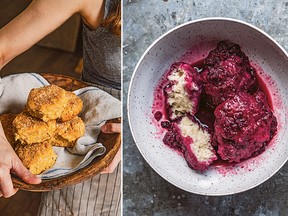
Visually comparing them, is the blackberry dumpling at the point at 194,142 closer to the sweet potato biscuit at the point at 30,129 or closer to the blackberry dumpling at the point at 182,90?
the blackberry dumpling at the point at 182,90

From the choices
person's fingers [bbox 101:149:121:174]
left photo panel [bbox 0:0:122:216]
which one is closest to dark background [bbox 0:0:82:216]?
left photo panel [bbox 0:0:122:216]

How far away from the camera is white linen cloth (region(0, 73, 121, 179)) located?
29.2 inches

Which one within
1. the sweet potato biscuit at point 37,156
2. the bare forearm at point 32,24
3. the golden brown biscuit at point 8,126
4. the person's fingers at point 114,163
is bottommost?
the person's fingers at point 114,163

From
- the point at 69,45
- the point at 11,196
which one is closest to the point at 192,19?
the point at 69,45

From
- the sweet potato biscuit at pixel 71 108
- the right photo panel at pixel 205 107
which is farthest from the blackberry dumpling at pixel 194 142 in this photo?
the sweet potato biscuit at pixel 71 108

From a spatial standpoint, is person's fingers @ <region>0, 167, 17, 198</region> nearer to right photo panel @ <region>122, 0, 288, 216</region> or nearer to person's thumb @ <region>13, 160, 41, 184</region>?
person's thumb @ <region>13, 160, 41, 184</region>

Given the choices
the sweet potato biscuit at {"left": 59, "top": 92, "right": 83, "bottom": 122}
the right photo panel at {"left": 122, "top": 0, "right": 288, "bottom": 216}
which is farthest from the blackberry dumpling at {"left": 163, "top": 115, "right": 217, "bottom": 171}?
the sweet potato biscuit at {"left": 59, "top": 92, "right": 83, "bottom": 122}

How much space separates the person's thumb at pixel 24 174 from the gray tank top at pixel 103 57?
0.40ft

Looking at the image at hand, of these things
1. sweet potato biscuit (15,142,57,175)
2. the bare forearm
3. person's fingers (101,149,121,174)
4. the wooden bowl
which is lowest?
person's fingers (101,149,121,174)

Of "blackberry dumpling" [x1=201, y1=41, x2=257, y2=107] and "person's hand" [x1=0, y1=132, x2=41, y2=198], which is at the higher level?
"blackberry dumpling" [x1=201, y1=41, x2=257, y2=107]

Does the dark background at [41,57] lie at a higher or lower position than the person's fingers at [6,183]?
higher

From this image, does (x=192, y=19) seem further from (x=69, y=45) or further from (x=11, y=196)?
(x=11, y=196)

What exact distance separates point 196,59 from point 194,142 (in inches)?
3.5

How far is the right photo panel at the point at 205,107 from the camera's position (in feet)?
2.38
